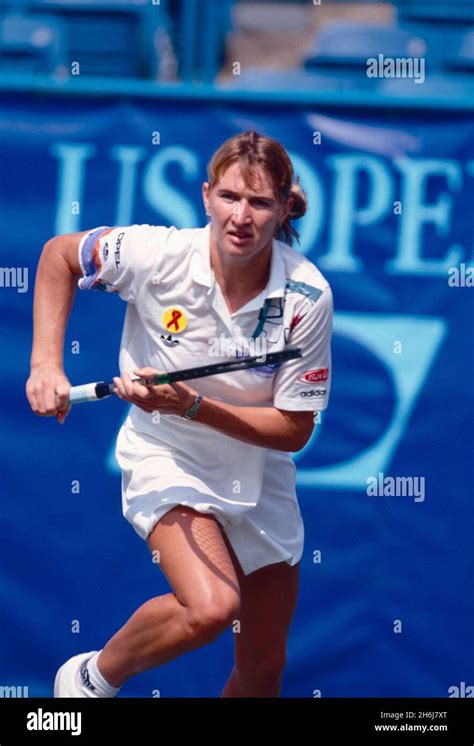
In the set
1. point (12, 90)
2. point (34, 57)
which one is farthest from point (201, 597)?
point (34, 57)

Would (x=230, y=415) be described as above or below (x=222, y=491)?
above

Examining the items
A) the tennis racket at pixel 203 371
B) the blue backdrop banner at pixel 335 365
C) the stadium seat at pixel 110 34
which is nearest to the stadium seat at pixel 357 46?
the stadium seat at pixel 110 34

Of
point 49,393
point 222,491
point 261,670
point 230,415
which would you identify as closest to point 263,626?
point 261,670

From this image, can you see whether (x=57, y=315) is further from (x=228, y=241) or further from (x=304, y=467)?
(x=304, y=467)

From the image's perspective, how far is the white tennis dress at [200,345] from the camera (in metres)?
3.13

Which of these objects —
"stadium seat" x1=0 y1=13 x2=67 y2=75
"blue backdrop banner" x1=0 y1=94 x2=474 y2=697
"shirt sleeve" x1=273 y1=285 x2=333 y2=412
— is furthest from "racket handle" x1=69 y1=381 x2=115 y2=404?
"stadium seat" x1=0 y1=13 x2=67 y2=75

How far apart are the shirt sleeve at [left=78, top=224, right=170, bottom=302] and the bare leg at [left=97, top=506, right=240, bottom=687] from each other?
2.03 feet

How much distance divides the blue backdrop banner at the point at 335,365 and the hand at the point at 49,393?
137 cm

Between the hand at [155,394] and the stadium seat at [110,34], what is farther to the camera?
the stadium seat at [110,34]

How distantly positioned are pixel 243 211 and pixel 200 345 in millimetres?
382

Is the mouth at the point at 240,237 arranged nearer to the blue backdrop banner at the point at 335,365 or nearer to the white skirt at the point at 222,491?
the white skirt at the point at 222,491

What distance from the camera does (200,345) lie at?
10.3ft

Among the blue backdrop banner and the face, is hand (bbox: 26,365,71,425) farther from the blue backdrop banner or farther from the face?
the blue backdrop banner

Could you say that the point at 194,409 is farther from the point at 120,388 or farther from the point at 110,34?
the point at 110,34
